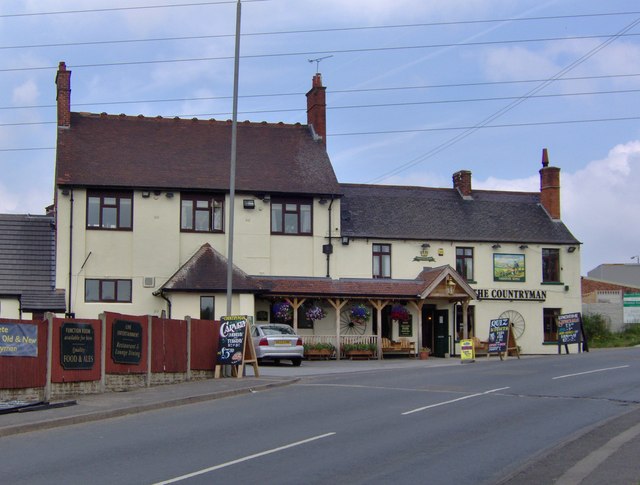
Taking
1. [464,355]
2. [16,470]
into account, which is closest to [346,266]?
[464,355]

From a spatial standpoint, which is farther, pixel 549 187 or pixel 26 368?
pixel 549 187

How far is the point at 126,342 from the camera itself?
805 inches

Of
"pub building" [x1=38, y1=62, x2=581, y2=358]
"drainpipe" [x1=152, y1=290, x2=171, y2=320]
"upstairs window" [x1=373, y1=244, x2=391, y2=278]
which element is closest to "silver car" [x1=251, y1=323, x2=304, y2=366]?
"pub building" [x1=38, y1=62, x2=581, y2=358]

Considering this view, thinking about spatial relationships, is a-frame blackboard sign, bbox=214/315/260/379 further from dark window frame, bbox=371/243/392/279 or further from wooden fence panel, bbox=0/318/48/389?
dark window frame, bbox=371/243/392/279

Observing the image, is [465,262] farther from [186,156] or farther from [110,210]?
[110,210]

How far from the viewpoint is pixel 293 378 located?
24.4 meters

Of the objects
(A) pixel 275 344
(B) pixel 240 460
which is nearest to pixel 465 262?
(A) pixel 275 344

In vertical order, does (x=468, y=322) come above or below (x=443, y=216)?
below

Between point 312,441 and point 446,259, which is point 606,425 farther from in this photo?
point 446,259

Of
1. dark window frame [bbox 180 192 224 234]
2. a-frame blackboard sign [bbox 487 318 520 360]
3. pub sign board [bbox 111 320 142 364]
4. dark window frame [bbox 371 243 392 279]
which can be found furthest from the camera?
dark window frame [bbox 371 243 392 279]

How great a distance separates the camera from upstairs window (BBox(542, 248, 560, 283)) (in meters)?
43.4

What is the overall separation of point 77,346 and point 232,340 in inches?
227

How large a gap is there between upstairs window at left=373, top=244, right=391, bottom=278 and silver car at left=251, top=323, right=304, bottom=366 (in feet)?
31.8

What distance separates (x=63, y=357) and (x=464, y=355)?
19.1 metres
